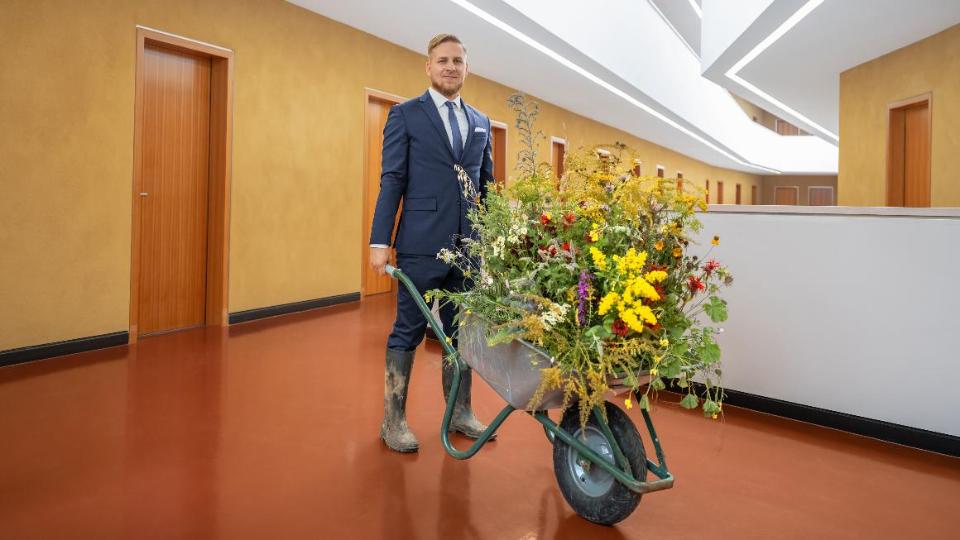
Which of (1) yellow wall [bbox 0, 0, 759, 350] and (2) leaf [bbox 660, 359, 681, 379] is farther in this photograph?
(1) yellow wall [bbox 0, 0, 759, 350]

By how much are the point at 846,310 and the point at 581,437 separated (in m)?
1.84

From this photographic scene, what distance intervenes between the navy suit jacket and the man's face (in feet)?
0.30

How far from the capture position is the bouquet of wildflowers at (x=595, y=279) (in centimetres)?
194

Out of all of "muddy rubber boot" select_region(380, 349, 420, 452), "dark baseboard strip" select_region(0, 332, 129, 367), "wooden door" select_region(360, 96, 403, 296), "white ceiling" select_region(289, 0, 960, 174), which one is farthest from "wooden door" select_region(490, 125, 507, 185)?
"muddy rubber boot" select_region(380, 349, 420, 452)

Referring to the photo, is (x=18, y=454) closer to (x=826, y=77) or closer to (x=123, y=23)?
(x=123, y=23)

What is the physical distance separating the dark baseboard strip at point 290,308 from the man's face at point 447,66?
12.7 feet

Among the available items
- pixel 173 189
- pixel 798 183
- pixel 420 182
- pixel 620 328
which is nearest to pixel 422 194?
pixel 420 182

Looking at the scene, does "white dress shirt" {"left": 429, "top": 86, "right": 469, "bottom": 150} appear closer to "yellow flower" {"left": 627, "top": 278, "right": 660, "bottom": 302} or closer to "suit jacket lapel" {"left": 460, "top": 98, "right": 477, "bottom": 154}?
"suit jacket lapel" {"left": 460, "top": 98, "right": 477, "bottom": 154}

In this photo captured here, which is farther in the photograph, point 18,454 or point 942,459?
point 942,459

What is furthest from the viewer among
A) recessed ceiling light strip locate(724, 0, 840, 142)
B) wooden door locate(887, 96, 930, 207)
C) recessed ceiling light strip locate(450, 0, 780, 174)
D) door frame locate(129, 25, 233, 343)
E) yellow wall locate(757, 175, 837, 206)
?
yellow wall locate(757, 175, 837, 206)

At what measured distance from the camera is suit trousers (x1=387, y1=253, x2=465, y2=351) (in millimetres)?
2900

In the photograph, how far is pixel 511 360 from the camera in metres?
2.11

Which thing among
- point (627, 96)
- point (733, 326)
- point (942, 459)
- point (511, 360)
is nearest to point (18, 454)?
point (511, 360)

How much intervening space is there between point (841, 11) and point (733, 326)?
4680 mm
